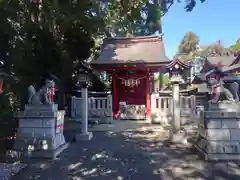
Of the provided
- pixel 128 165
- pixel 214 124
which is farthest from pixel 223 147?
pixel 128 165

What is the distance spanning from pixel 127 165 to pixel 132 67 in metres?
8.41

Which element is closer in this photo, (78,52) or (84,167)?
(84,167)

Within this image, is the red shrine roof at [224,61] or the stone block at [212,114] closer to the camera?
the stone block at [212,114]

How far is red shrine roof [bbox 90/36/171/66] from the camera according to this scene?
12.9m

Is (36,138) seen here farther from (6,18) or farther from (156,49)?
(156,49)

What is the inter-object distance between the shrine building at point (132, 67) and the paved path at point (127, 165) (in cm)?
634

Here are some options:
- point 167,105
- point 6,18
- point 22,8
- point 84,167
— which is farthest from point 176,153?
point 6,18

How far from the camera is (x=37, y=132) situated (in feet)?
20.0

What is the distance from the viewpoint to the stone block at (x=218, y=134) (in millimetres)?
5680

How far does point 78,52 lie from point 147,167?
10.2m

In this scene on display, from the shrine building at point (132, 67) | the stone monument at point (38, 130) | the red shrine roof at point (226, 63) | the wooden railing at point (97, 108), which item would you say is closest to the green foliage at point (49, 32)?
the shrine building at point (132, 67)

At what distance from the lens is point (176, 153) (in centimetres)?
638

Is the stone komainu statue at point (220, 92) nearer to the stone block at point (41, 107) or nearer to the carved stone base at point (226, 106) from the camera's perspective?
the carved stone base at point (226, 106)

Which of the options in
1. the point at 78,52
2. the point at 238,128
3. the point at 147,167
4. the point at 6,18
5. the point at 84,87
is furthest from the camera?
the point at 78,52
